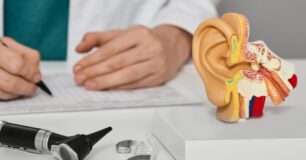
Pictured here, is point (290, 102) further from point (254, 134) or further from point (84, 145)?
point (84, 145)

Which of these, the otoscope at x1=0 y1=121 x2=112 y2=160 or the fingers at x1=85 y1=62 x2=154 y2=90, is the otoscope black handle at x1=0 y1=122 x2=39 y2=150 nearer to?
the otoscope at x1=0 y1=121 x2=112 y2=160

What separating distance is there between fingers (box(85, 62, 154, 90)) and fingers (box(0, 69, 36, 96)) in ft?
0.33

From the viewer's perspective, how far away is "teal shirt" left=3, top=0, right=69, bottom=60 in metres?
1.09

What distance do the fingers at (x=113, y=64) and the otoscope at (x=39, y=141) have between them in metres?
0.27

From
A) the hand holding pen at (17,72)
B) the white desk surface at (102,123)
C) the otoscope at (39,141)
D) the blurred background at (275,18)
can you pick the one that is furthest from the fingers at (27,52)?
the blurred background at (275,18)

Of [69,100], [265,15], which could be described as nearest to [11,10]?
[69,100]

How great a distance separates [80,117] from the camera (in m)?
0.70

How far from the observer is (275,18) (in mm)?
1479

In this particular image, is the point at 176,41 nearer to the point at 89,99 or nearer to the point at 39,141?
the point at 89,99

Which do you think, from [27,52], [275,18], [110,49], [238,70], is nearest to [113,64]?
[110,49]

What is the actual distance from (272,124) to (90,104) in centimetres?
25

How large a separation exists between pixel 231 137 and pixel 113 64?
0.33m

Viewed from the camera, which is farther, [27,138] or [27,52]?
[27,52]

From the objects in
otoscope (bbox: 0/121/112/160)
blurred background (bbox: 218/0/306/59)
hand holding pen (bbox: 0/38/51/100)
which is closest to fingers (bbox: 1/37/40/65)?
hand holding pen (bbox: 0/38/51/100)
